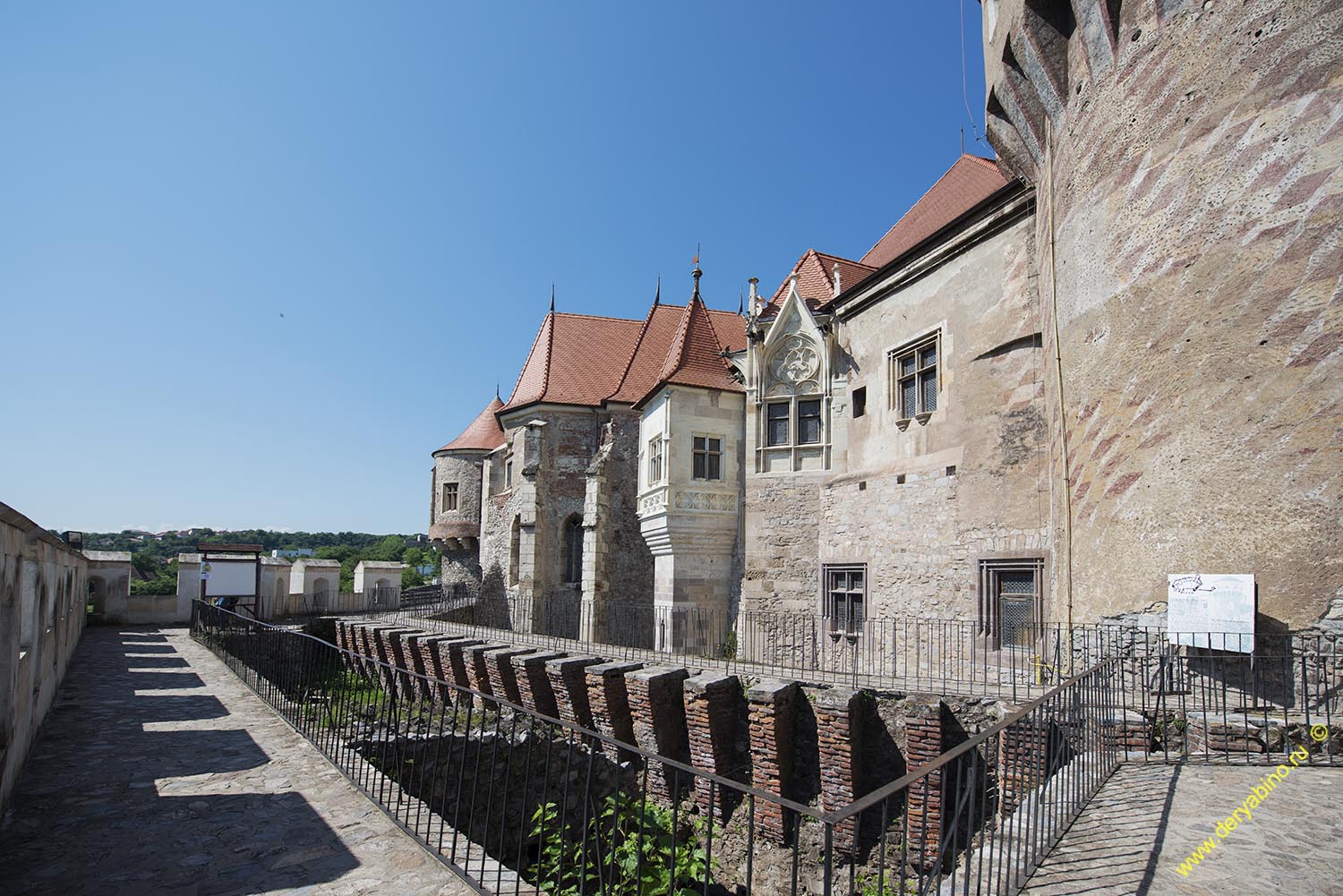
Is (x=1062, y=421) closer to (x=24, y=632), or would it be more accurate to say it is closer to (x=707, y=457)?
(x=707, y=457)

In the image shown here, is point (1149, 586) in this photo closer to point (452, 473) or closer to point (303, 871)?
point (303, 871)

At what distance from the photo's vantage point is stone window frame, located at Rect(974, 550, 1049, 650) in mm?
12039

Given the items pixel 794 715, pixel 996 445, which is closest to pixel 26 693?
pixel 794 715

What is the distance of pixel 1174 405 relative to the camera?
8891mm

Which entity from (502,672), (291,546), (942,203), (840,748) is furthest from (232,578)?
(291,546)

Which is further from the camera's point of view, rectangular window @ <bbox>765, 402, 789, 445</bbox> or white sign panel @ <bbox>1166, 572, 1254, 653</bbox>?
rectangular window @ <bbox>765, 402, 789, 445</bbox>

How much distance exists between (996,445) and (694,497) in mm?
8334

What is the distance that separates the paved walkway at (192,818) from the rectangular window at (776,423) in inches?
460

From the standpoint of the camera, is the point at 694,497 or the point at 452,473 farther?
the point at 452,473

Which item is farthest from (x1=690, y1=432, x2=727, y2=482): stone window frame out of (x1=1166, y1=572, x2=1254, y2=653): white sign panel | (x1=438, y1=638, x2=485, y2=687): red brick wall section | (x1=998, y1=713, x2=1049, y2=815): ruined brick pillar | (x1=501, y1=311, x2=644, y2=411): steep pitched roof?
(x1=1166, y1=572, x2=1254, y2=653): white sign panel

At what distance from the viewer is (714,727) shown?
10.3 metres

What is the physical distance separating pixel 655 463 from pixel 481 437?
15156 millimetres

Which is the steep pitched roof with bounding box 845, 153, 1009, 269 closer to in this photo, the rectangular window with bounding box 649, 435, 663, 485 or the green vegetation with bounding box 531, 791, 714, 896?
the rectangular window with bounding box 649, 435, 663, 485

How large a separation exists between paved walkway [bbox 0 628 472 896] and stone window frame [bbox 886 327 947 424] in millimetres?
11588
